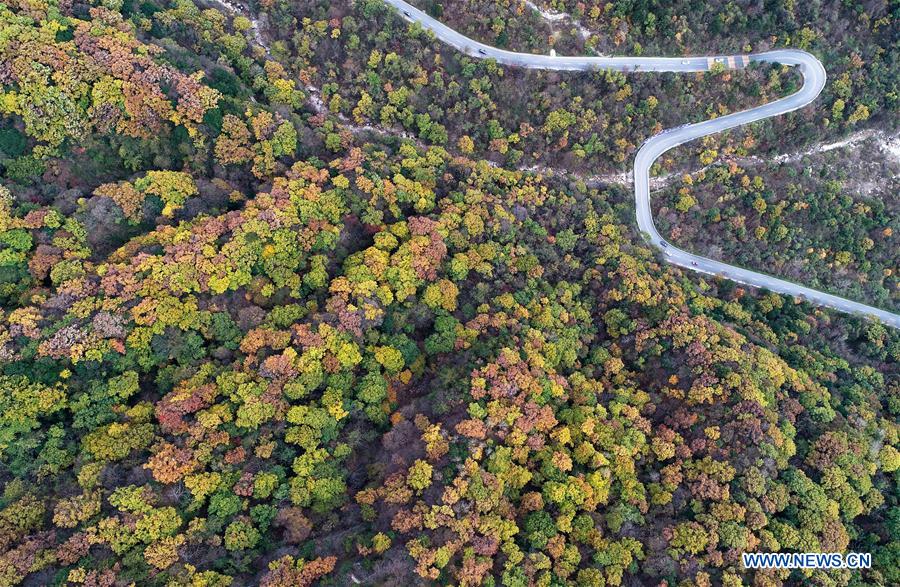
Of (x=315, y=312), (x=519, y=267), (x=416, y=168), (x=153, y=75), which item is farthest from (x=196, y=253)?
(x=519, y=267)

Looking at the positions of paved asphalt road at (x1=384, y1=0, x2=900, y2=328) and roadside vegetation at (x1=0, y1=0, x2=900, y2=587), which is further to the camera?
paved asphalt road at (x1=384, y1=0, x2=900, y2=328)

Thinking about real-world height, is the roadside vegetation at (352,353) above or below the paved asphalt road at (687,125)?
below

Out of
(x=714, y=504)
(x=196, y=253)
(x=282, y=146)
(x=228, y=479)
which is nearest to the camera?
(x=228, y=479)

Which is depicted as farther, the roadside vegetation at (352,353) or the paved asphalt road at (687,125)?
the paved asphalt road at (687,125)

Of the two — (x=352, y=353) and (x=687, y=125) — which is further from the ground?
(x=687, y=125)

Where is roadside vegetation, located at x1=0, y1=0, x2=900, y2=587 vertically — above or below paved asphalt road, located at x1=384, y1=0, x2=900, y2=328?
below

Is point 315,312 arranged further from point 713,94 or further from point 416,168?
point 713,94

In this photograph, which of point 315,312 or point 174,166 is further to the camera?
point 174,166

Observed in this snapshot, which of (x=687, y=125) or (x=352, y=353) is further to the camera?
(x=687, y=125)
